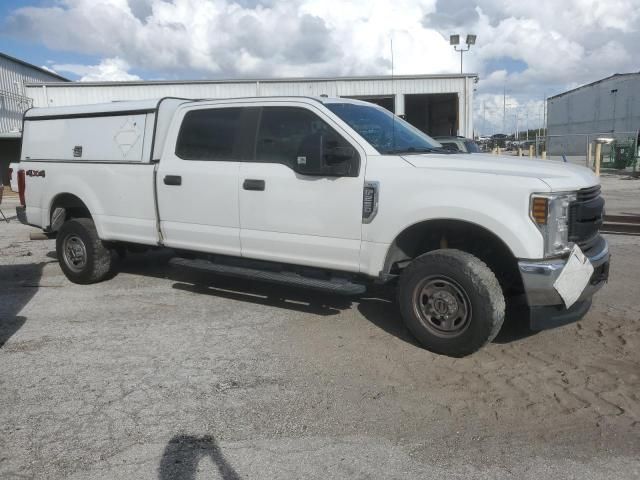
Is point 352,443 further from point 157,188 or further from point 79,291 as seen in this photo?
point 79,291

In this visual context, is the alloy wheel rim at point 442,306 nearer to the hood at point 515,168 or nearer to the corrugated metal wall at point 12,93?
the hood at point 515,168

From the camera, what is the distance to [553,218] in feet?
13.0

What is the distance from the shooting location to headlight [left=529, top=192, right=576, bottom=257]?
3.93 m

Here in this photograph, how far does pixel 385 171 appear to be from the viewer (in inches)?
179

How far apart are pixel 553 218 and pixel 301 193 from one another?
6.83 feet

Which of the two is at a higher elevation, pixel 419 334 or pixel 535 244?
pixel 535 244

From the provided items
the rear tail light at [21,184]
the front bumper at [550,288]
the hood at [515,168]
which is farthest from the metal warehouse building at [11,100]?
the front bumper at [550,288]

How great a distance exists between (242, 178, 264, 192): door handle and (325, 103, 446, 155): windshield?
3.05ft

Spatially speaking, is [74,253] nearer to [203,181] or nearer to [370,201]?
[203,181]

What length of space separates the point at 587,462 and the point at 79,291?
5.73m

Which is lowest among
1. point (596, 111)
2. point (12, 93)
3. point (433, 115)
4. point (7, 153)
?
point (7, 153)

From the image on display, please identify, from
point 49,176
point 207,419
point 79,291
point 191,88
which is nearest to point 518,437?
point 207,419

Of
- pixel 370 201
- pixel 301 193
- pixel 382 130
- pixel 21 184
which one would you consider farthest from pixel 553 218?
pixel 21 184

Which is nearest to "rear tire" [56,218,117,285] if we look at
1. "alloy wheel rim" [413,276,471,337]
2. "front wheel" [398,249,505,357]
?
"front wheel" [398,249,505,357]
